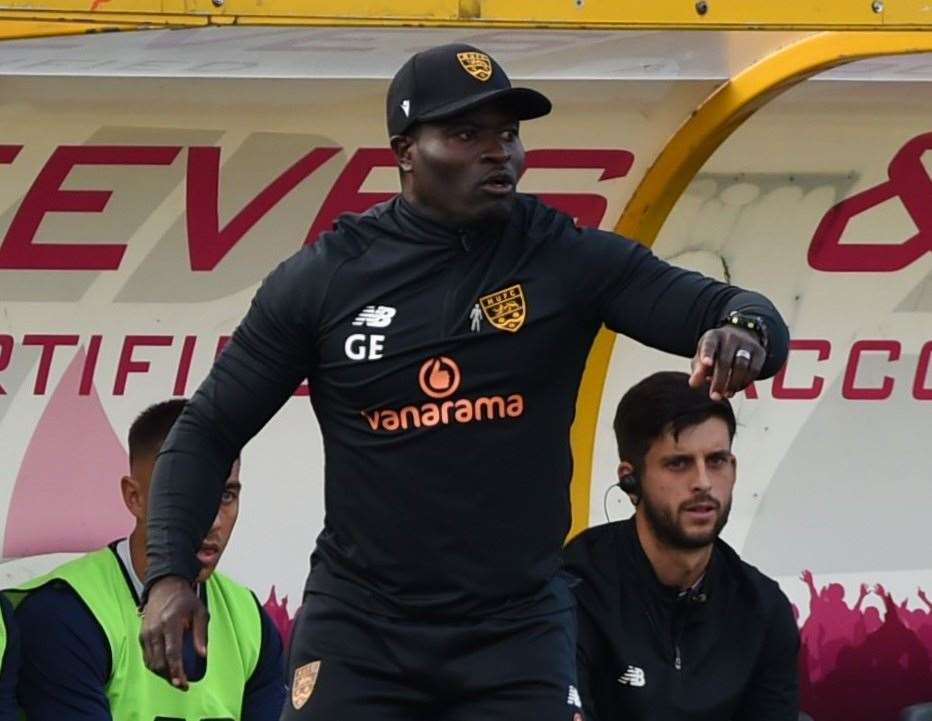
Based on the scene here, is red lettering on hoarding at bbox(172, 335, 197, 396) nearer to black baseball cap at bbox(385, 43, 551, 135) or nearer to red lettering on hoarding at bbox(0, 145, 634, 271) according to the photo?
red lettering on hoarding at bbox(0, 145, 634, 271)

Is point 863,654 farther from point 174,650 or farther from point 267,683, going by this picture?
point 174,650

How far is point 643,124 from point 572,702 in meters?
1.81

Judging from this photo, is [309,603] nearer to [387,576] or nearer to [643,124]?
[387,576]

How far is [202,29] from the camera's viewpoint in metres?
3.98

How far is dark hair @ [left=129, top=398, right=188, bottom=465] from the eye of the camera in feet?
14.8

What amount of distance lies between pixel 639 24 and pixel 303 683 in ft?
4.78

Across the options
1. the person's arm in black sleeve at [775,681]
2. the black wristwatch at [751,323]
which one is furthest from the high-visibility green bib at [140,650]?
the black wristwatch at [751,323]

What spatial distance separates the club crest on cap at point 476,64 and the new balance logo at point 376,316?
1.15 feet

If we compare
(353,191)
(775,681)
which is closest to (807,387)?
(775,681)

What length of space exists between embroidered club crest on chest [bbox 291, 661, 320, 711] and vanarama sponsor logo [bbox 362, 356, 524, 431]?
35cm

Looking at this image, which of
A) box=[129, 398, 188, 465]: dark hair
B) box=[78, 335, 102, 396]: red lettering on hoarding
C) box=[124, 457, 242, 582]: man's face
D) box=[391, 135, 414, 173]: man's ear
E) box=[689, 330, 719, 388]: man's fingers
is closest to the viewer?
box=[689, 330, 719, 388]: man's fingers

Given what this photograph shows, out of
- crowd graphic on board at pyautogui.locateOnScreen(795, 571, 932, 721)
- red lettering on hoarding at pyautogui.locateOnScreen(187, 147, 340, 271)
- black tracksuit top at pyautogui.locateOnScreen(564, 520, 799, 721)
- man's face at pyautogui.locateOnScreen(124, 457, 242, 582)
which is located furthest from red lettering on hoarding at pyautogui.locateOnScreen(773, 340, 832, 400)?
man's face at pyautogui.locateOnScreen(124, 457, 242, 582)

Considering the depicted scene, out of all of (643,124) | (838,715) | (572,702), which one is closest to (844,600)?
(838,715)

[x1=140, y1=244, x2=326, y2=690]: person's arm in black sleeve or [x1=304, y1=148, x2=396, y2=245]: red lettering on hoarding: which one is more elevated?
[x1=304, y1=148, x2=396, y2=245]: red lettering on hoarding
